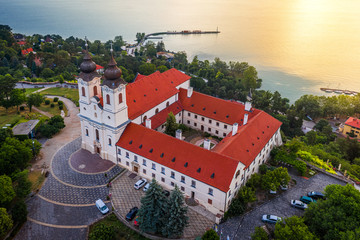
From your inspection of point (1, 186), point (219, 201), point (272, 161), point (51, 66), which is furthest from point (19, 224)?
point (51, 66)

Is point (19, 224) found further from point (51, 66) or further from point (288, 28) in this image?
point (288, 28)

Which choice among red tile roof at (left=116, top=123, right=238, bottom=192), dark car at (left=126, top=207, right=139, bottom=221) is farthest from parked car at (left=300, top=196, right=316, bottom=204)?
dark car at (left=126, top=207, right=139, bottom=221)

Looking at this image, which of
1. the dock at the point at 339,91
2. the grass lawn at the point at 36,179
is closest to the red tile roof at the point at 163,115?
the grass lawn at the point at 36,179

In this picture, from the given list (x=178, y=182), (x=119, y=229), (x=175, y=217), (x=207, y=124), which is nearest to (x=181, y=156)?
(x=178, y=182)

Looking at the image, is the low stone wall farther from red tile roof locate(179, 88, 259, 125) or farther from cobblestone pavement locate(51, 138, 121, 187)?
red tile roof locate(179, 88, 259, 125)

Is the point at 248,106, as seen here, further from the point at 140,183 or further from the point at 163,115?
the point at 140,183

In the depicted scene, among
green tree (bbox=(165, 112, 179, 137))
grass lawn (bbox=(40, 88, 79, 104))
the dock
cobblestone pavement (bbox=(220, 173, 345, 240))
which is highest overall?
green tree (bbox=(165, 112, 179, 137))

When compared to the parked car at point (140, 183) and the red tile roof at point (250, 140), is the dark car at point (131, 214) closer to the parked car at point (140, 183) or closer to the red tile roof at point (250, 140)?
the parked car at point (140, 183)
